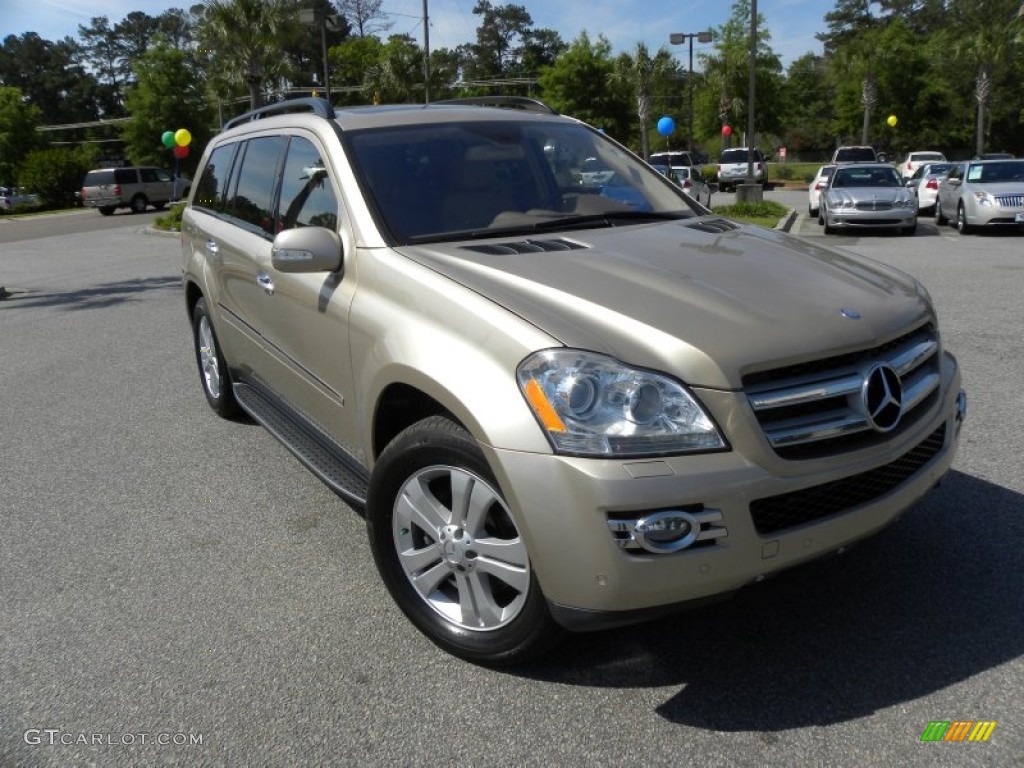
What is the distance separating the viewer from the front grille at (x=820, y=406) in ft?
8.64

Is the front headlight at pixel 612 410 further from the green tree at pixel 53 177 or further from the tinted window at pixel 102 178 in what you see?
the green tree at pixel 53 177

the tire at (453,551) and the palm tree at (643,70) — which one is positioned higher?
the palm tree at (643,70)

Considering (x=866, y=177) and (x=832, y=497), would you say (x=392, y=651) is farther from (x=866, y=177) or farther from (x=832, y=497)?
(x=866, y=177)

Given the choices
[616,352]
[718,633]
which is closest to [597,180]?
[616,352]

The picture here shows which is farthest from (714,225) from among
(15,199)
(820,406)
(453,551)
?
(15,199)

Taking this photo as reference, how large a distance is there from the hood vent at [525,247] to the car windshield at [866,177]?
55.3 ft

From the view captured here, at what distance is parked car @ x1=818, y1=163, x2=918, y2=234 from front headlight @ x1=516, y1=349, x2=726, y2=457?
16556mm

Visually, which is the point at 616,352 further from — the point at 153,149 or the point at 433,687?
the point at 153,149

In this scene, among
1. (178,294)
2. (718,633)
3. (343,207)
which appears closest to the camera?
(718,633)

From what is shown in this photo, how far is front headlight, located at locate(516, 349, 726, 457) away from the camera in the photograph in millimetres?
2539

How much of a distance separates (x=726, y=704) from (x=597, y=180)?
2491mm

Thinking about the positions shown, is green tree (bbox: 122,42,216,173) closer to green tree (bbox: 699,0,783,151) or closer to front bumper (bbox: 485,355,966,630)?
green tree (bbox: 699,0,783,151)

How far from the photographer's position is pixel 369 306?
3.37 metres

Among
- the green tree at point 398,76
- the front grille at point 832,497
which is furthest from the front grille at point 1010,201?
the green tree at point 398,76
